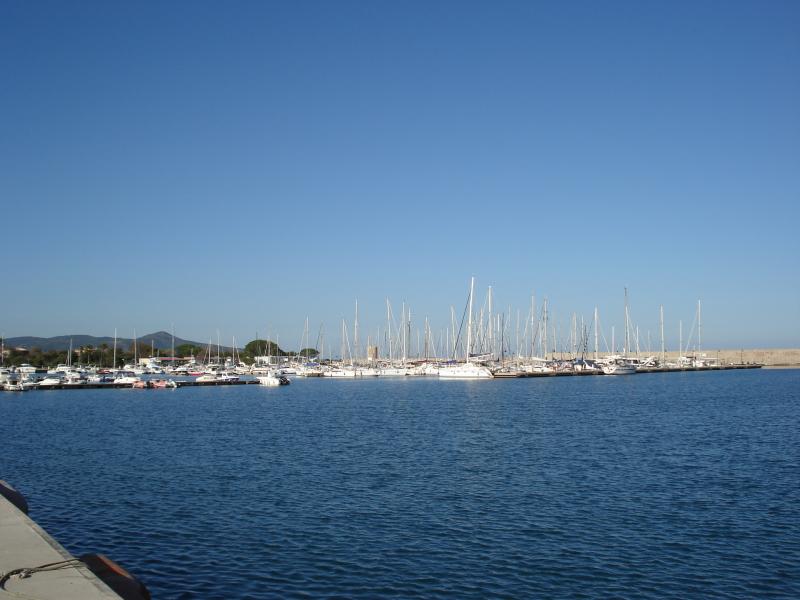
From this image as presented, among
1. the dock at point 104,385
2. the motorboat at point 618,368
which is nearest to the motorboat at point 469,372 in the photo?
the motorboat at point 618,368

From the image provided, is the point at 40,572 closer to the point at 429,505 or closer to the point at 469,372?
the point at 429,505

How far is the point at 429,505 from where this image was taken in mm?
26547

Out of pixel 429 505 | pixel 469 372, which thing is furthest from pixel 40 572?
pixel 469 372

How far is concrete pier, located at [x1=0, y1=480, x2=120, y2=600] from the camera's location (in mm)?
12609

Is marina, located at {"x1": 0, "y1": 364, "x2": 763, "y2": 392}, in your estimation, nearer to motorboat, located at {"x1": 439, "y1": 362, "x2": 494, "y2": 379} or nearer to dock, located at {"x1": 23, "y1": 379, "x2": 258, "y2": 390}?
dock, located at {"x1": 23, "y1": 379, "x2": 258, "y2": 390}

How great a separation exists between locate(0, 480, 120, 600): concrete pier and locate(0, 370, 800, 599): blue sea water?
3.09m

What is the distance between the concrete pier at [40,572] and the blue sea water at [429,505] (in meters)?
3.09

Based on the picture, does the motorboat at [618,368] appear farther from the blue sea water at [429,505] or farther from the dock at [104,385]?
the blue sea water at [429,505]

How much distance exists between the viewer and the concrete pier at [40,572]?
1261 cm

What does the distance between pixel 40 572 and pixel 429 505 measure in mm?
15240

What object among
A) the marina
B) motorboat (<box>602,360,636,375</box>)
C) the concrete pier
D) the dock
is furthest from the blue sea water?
motorboat (<box>602,360,636,375</box>)

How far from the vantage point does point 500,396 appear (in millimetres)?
89062

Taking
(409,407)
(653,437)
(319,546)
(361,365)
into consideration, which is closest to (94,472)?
(319,546)

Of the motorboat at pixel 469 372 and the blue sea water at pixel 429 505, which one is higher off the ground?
the motorboat at pixel 469 372
